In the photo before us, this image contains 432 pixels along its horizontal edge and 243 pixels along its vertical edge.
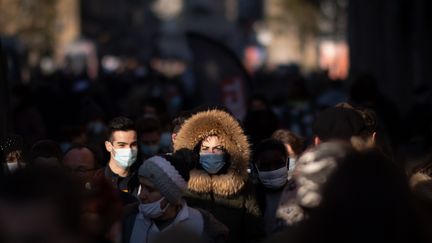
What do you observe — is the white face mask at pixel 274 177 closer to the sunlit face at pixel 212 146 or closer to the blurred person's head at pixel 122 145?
the sunlit face at pixel 212 146

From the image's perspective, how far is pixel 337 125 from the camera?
23.9ft

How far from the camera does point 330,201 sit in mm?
3547

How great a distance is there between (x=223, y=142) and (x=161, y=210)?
1.49 metres

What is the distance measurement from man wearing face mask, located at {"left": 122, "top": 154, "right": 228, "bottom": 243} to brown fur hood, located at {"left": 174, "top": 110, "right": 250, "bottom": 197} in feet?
3.49

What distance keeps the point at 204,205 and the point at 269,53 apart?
108233mm

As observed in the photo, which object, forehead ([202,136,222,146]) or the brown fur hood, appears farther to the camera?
forehead ([202,136,222,146])

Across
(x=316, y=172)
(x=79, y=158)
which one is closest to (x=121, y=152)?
(x=79, y=158)

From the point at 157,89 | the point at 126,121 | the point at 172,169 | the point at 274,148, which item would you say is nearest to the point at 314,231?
the point at 172,169

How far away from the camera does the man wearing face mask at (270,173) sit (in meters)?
8.31

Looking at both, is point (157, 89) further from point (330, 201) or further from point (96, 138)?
point (330, 201)

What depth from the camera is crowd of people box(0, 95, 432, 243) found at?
11.3ft

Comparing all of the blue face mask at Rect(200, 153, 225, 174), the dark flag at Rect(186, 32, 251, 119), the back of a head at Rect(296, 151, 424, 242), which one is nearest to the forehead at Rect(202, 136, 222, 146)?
the blue face mask at Rect(200, 153, 225, 174)

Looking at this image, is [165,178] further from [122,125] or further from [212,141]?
[122,125]

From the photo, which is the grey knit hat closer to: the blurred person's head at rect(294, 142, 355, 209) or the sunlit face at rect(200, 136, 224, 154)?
the sunlit face at rect(200, 136, 224, 154)
